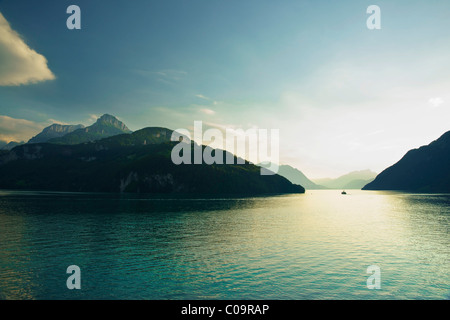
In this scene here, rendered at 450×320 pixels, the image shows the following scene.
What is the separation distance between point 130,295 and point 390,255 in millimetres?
42346

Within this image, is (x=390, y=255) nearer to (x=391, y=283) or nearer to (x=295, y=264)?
(x=391, y=283)

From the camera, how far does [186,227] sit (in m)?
69.3

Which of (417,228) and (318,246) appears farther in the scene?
(417,228)

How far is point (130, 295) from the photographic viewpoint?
25.4 m

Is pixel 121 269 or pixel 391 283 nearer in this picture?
pixel 391 283

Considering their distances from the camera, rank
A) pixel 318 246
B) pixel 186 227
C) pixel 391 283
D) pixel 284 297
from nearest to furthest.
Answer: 1. pixel 284 297
2. pixel 391 283
3. pixel 318 246
4. pixel 186 227

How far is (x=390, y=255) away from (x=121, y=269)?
43.7 meters
